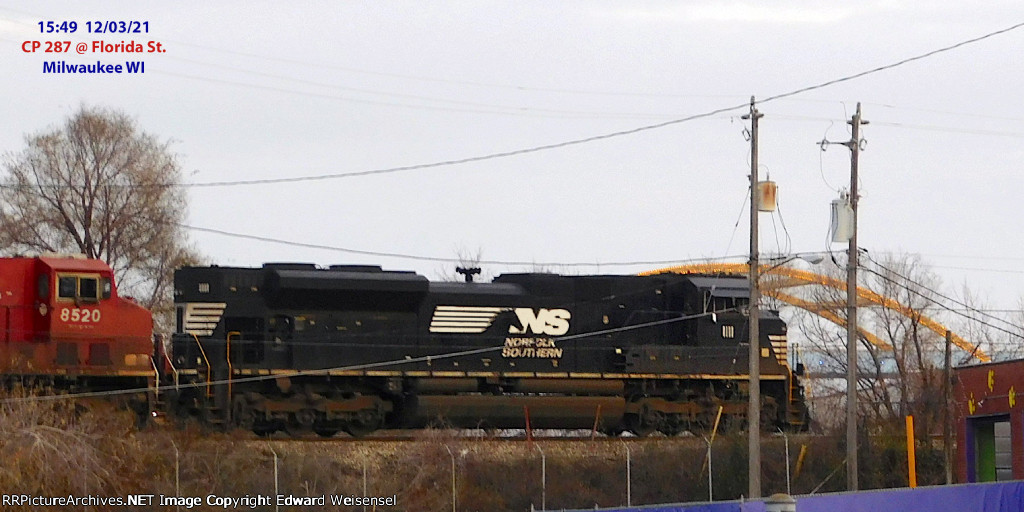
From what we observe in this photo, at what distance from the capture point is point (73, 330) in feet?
82.9

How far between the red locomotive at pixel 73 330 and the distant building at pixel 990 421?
17092 mm

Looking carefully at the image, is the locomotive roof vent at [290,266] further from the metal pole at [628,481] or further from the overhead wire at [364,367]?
the metal pole at [628,481]

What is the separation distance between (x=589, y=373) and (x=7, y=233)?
63.8 ft

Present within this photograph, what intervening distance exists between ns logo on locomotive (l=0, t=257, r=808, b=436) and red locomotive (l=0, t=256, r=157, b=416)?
0.03 meters

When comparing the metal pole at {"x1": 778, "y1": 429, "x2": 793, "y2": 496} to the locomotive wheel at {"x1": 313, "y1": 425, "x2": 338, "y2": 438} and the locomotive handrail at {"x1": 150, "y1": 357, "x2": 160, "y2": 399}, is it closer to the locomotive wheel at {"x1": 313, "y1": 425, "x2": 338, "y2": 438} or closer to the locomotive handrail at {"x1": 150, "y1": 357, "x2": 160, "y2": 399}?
the locomotive wheel at {"x1": 313, "y1": 425, "x2": 338, "y2": 438}

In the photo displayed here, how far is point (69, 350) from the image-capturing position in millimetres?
25156

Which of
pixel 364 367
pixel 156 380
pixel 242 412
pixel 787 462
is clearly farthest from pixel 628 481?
pixel 156 380

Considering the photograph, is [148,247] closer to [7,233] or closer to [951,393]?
[7,233]

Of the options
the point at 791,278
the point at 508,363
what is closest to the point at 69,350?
the point at 508,363

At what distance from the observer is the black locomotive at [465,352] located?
26219 millimetres

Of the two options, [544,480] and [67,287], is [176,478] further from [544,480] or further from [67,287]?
[544,480]

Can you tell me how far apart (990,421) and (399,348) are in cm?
1308

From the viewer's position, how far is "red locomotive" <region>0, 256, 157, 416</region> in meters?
25.0

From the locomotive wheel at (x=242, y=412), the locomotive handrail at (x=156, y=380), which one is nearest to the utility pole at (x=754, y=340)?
the locomotive wheel at (x=242, y=412)
